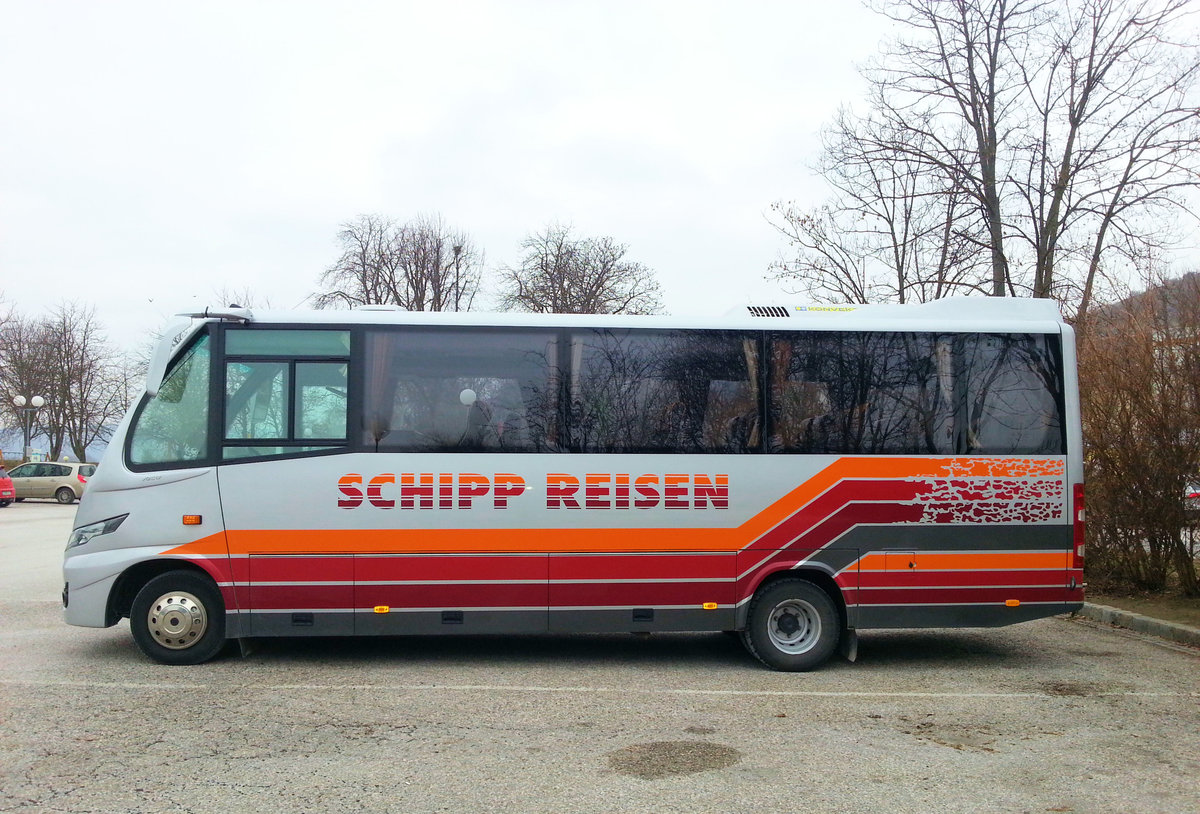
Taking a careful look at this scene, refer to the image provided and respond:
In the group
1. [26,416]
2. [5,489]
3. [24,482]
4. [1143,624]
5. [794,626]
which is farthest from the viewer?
[26,416]

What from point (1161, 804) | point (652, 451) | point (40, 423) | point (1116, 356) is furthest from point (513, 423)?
point (40, 423)

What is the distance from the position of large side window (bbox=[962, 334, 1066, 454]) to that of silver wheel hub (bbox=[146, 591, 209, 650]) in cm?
680

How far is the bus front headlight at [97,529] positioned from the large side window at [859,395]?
558cm

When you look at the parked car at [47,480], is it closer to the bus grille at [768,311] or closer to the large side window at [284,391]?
the large side window at [284,391]

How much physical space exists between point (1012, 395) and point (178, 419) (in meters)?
7.28

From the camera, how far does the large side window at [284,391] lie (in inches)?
340

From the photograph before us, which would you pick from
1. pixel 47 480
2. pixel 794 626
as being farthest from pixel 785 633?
pixel 47 480

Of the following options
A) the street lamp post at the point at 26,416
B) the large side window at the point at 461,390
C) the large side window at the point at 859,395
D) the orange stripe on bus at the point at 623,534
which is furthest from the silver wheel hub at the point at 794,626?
the street lamp post at the point at 26,416

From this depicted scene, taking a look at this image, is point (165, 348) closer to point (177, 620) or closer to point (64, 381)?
point (177, 620)

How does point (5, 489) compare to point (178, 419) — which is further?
point (5, 489)

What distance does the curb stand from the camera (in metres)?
10.3

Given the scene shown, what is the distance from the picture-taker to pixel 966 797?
546 centimetres

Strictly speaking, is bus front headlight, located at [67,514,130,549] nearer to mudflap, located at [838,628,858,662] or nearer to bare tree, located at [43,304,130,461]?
mudflap, located at [838,628,858,662]

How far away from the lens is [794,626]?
8.99 m
